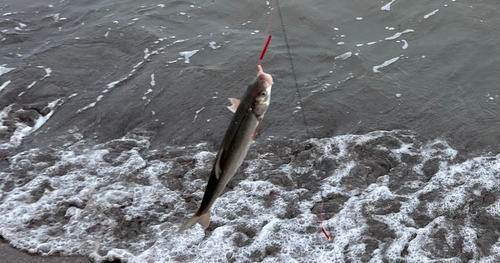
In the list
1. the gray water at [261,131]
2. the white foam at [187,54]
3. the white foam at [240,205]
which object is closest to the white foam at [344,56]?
the gray water at [261,131]

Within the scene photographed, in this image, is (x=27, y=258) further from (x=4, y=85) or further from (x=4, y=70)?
(x=4, y=70)

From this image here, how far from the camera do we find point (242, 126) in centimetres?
240

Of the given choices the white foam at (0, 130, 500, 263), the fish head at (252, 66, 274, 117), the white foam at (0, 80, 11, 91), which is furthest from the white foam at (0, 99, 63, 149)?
the fish head at (252, 66, 274, 117)

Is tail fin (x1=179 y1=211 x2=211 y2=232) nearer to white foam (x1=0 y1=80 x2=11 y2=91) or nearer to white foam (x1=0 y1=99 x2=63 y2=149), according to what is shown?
white foam (x1=0 y1=99 x2=63 y2=149)

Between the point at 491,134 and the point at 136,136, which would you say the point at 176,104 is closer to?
the point at 136,136

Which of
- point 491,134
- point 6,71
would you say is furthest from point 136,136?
point 491,134

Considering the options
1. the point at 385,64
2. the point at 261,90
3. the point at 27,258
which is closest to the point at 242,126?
the point at 261,90

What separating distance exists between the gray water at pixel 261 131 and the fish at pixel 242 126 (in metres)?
2.08

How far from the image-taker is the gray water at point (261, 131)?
15.1 feet

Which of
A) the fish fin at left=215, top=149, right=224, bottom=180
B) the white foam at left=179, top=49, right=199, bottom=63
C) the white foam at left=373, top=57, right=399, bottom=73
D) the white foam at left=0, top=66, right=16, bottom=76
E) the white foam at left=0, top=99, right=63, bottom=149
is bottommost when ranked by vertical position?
the white foam at left=373, top=57, right=399, bottom=73

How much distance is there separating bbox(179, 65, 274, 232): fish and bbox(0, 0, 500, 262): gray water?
81.7 inches

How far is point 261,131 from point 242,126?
3.70 m

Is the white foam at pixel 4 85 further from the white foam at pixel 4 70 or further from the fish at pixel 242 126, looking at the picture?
the fish at pixel 242 126

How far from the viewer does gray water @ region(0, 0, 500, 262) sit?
459 cm
